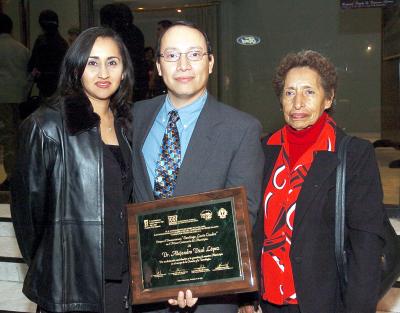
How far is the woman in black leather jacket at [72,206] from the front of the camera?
2285 millimetres

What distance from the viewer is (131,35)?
6066mm

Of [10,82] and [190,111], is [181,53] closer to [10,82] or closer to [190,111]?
[190,111]

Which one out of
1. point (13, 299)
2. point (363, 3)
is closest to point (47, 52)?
point (13, 299)

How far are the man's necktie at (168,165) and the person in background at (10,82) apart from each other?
4.66 m

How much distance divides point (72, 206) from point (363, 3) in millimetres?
4223

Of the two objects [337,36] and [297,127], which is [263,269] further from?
[337,36]

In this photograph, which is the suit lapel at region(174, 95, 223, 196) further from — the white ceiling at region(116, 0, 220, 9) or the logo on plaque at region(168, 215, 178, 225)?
the white ceiling at region(116, 0, 220, 9)

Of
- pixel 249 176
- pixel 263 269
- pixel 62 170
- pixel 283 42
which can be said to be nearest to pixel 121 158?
pixel 62 170

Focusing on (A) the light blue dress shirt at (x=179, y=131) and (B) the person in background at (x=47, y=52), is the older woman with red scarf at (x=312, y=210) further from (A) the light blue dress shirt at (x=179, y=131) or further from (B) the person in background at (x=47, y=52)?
(B) the person in background at (x=47, y=52)

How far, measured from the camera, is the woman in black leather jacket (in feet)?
7.50

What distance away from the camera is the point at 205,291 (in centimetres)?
205

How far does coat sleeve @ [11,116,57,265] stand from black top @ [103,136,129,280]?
0.25 m

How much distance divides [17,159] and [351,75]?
13.5 ft

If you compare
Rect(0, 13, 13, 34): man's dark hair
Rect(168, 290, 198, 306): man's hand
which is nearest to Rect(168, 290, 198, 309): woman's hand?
Rect(168, 290, 198, 306): man's hand
